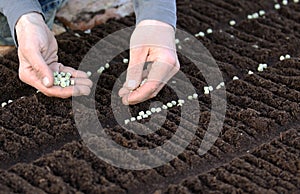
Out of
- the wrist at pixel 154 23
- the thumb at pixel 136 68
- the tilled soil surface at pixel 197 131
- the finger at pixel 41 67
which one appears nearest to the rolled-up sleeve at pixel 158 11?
the wrist at pixel 154 23

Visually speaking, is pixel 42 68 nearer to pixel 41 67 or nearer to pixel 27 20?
pixel 41 67

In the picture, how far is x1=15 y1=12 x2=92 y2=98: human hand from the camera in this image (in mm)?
1575

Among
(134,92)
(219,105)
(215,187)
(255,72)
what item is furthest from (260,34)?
(215,187)

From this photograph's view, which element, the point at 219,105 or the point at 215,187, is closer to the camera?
the point at 215,187

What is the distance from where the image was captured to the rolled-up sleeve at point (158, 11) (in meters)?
1.67

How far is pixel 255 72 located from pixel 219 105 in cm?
25

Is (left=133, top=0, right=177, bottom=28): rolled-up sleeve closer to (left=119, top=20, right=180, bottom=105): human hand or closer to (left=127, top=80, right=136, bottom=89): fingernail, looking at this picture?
(left=119, top=20, right=180, bottom=105): human hand

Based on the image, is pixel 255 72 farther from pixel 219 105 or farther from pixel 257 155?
pixel 257 155

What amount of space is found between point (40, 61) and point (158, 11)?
38 centimetres

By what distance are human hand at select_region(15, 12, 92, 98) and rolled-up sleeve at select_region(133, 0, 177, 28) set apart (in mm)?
262

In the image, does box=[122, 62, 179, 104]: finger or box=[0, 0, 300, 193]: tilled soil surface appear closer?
box=[0, 0, 300, 193]: tilled soil surface

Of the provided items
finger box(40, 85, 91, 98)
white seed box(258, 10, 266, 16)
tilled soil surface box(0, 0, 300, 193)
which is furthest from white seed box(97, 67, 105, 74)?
white seed box(258, 10, 266, 16)

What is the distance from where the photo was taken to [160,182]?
56.0 inches

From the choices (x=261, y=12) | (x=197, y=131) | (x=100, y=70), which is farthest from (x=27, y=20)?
(x=261, y=12)
